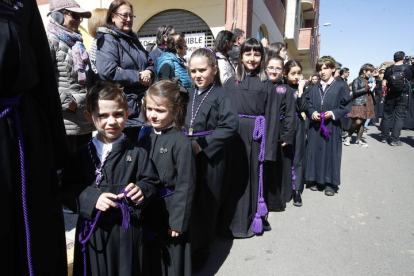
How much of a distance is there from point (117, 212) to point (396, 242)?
302cm

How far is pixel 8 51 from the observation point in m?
1.24

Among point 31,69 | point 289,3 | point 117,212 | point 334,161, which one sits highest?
point 289,3

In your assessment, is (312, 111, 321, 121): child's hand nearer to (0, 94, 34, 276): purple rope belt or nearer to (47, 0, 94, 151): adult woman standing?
(47, 0, 94, 151): adult woman standing

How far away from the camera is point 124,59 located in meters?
3.02

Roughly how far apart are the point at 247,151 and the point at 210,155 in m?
0.82

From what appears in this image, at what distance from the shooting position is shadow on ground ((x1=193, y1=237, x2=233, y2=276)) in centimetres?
261

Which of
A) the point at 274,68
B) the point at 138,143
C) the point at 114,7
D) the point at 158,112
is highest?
the point at 114,7

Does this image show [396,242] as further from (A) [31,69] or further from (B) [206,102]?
(A) [31,69]

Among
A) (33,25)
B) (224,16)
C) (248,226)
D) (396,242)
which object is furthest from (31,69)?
(224,16)

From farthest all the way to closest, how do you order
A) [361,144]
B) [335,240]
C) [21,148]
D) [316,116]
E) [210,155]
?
[361,144]
[316,116]
[335,240]
[210,155]
[21,148]

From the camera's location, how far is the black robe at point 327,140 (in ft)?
14.2

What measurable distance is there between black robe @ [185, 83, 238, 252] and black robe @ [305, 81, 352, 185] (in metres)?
2.39

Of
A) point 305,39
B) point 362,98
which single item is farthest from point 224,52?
point 305,39

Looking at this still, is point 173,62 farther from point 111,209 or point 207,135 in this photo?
point 111,209
